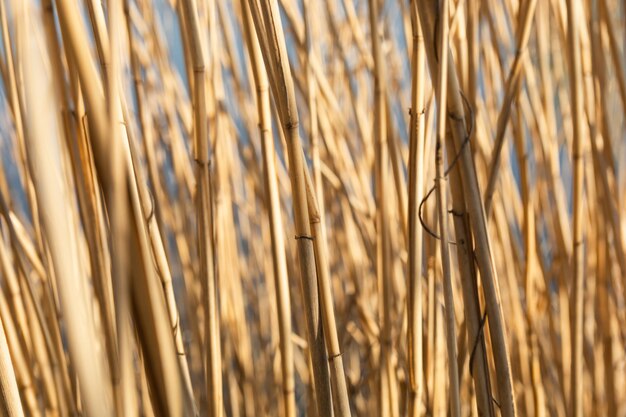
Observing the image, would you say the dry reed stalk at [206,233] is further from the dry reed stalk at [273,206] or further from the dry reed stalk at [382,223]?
the dry reed stalk at [382,223]

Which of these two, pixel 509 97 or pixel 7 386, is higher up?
pixel 509 97

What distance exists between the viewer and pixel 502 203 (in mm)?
925

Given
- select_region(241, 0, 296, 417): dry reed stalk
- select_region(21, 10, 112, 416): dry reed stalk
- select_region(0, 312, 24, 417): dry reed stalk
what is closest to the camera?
select_region(21, 10, 112, 416): dry reed stalk

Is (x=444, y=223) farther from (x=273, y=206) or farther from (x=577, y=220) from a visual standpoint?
(x=577, y=220)

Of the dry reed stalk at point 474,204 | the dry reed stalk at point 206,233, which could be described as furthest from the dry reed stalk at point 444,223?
the dry reed stalk at point 206,233

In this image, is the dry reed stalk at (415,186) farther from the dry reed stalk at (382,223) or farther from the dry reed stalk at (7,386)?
the dry reed stalk at (7,386)

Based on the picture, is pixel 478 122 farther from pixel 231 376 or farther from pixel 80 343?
pixel 80 343

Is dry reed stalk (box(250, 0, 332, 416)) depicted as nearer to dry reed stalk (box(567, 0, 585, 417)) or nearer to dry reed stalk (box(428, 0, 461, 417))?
dry reed stalk (box(428, 0, 461, 417))

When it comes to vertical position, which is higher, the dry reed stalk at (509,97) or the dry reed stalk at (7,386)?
the dry reed stalk at (509,97)

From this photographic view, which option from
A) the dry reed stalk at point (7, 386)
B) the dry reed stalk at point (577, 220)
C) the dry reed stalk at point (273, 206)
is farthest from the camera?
the dry reed stalk at point (577, 220)

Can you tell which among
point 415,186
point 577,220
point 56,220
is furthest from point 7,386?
point 577,220

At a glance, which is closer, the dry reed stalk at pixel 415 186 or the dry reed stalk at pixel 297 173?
the dry reed stalk at pixel 297 173

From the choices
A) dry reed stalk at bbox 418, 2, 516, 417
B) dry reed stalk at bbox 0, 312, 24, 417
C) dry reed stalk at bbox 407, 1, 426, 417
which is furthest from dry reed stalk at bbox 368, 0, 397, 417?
dry reed stalk at bbox 0, 312, 24, 417

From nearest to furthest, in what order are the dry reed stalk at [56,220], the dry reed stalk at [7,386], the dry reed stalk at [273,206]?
the dry reed stalk at [56,220], the dry reed stalk at [7,386], the dry reed stalk at [273,206]
